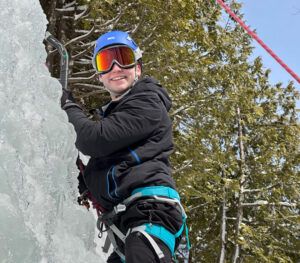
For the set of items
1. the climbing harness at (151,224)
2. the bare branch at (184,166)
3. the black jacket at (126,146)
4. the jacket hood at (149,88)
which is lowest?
the bare branch at (184,166)

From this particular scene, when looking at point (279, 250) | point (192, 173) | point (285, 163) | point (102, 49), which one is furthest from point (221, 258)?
point (102, 49)

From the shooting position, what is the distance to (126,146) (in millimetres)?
2328

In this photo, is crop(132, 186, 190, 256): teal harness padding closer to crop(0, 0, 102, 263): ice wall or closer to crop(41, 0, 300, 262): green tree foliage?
crop(0, 0, 102, 263): ice wall

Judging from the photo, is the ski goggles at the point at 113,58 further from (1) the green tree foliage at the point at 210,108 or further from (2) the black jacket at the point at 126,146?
(1) the green tree foliage at the point at 210,108

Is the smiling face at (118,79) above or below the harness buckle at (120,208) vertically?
above

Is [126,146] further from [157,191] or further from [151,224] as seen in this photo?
[151,224]

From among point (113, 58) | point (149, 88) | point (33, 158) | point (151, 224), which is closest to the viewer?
point (33, 158)

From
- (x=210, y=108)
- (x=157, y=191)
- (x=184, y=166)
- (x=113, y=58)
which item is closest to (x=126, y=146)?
(x=157, y=191)

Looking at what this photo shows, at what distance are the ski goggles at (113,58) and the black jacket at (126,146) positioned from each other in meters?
0.22

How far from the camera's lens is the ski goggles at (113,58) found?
261 centimetres

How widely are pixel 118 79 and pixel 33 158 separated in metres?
0.93

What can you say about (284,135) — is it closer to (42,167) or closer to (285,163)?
(285,163)

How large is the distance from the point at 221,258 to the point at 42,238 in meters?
15.3

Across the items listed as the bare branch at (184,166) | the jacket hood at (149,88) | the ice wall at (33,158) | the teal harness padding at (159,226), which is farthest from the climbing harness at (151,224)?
the bare branch at (184,166)
